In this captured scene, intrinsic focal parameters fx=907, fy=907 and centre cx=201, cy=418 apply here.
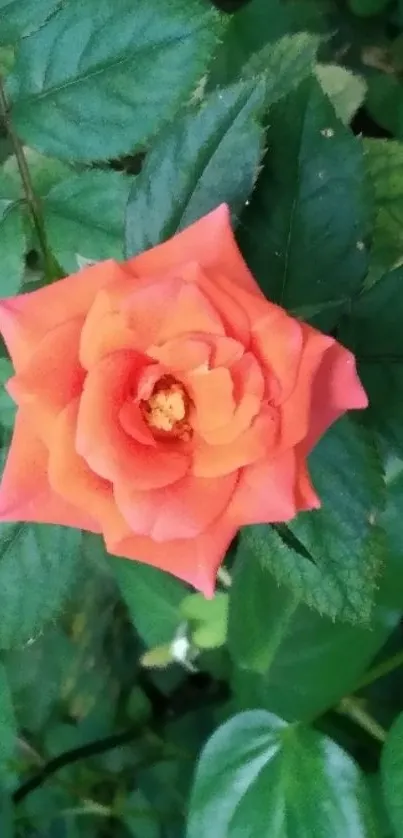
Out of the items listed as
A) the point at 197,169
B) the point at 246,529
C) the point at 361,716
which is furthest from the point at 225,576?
the point at 197,169

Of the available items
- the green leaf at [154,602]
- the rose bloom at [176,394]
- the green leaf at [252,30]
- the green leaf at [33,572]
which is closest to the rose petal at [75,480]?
the rose bloom at [176,394]

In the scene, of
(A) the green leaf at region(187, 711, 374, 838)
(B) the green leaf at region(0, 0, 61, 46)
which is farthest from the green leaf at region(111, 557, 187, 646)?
(B) the green leaf at region(0, 0, 61, 46)

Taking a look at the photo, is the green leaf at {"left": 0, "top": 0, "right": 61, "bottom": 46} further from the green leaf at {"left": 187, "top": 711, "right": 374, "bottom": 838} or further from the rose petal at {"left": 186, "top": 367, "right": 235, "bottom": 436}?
the green leaf at {"left": 187, "top": 711, "right": 374, "bottom": 838}

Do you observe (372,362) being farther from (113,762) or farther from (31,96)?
(113,762)

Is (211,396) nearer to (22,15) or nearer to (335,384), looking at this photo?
(335,384)

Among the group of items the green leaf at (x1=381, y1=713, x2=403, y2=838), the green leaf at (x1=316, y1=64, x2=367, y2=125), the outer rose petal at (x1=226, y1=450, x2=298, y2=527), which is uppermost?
the outer rose petal at (x1=226, y1=450, x2=298, y2=527)

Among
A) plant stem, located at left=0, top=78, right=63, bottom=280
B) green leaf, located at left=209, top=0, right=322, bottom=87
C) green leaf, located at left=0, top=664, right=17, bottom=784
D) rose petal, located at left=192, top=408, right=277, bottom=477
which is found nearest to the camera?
rose petal, located at left=192, top=408, right=277, bottom=477
